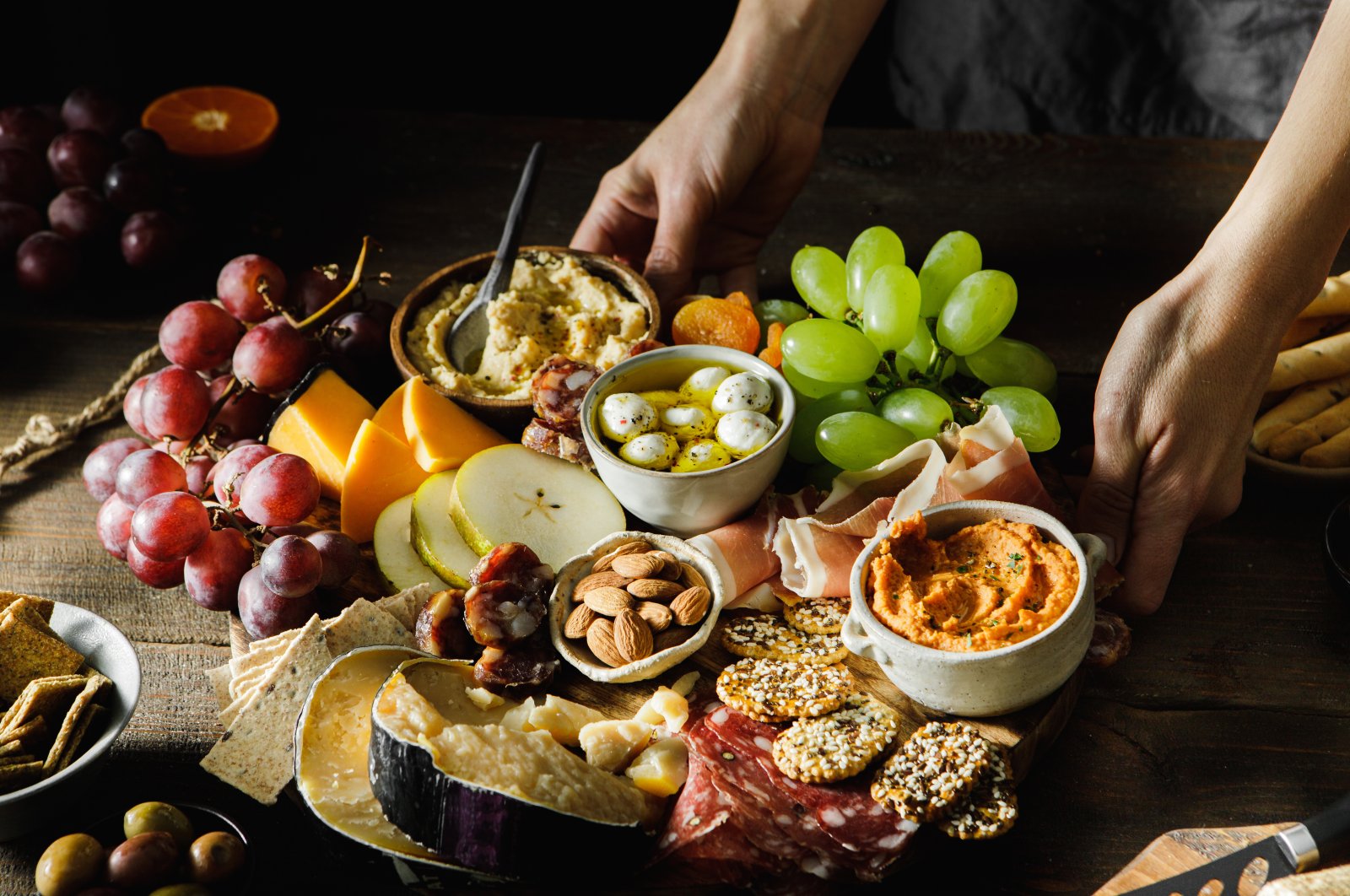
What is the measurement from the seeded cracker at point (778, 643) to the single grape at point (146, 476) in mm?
711

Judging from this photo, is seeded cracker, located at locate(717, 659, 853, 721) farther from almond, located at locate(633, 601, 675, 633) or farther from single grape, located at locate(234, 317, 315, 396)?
single grape, located at locate(234, 317, 315, 396)

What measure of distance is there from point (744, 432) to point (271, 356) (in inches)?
25.5

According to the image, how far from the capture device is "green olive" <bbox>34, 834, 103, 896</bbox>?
1049 millimetres

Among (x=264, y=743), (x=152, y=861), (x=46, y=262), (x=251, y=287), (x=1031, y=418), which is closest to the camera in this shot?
(x=152, y=861)

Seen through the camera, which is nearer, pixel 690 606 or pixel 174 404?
pixel 690 606

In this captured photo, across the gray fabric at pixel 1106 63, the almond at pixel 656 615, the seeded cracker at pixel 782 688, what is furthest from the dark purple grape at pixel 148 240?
the gray fabric at pixel 1106 63

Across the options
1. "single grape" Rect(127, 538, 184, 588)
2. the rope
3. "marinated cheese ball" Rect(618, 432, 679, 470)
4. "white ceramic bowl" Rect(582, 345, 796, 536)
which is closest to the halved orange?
the rope

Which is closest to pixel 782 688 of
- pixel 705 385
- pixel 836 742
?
pixel 836 742

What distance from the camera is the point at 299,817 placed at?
118 centimetres

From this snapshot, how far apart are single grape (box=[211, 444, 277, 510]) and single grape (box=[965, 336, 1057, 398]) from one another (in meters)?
0.90

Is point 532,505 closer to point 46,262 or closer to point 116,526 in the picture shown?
point 116,526

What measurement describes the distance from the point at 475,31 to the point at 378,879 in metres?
2.09

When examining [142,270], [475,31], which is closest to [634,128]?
[475,31]

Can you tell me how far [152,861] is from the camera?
1.05m
